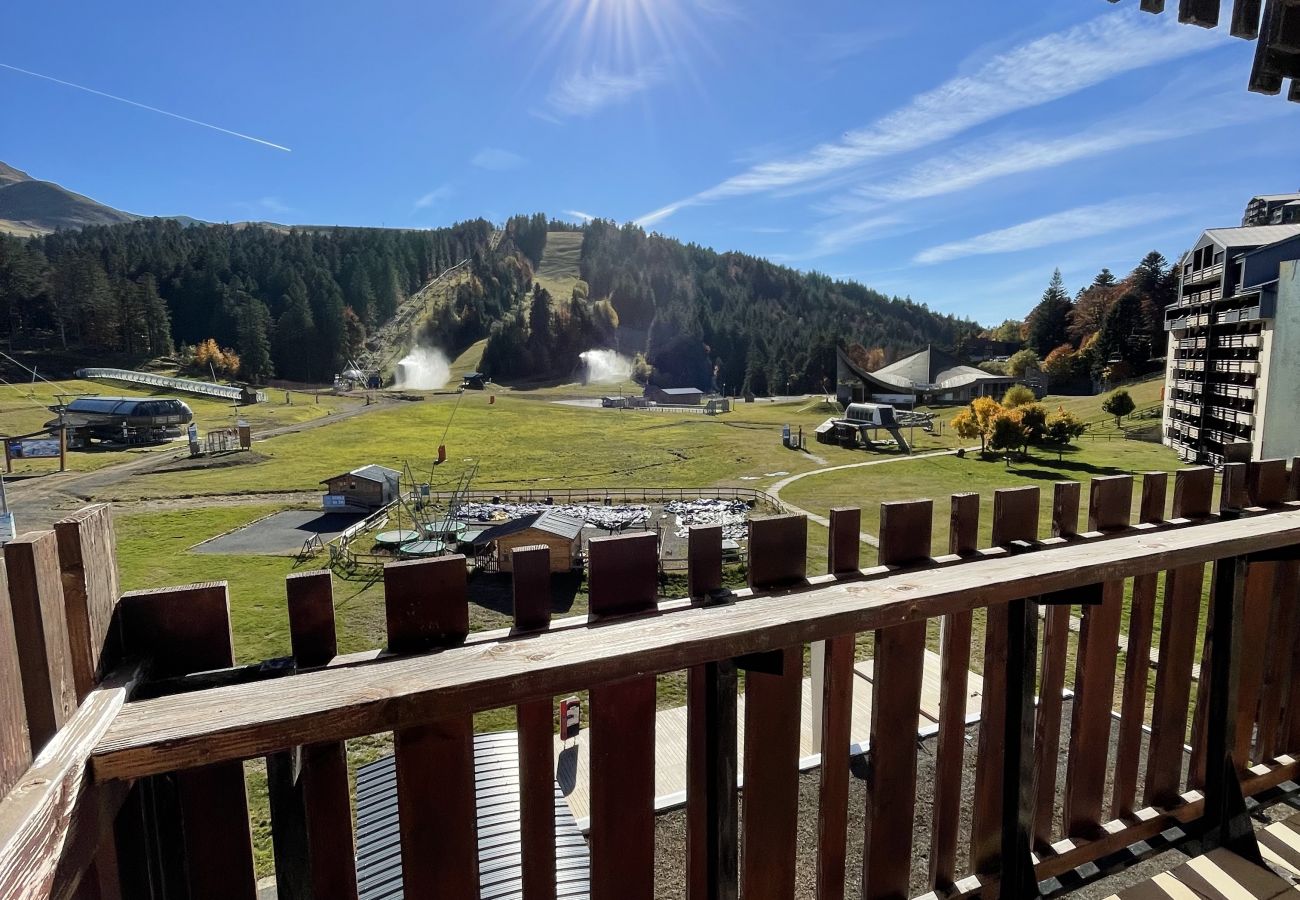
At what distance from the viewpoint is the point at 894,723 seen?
1.92 meters

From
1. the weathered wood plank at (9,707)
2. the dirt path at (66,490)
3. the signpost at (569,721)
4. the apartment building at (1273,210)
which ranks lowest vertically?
the dirt path at (66,490)

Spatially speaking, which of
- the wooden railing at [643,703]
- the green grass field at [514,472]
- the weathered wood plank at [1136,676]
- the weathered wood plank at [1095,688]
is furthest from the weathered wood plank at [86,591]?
the green grass field at [514,472]

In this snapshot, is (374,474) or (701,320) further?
(701,320)

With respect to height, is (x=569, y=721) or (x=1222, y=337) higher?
(x=1222, y=337)

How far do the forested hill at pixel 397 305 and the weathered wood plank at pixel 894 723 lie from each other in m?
85.6

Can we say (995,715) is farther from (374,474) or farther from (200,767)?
(374,474)

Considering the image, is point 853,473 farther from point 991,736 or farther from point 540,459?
→ point 991,736

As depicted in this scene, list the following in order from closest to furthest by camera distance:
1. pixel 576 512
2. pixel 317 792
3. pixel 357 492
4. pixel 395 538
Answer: pixel 317 792 < pixel 395 538 < pixel 576 512 < pixel 357 492

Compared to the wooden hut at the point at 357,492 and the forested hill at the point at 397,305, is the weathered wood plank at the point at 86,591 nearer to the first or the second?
the wooden hut at the point at 357,492

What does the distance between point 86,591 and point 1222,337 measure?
4172cm

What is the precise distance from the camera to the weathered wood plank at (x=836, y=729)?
1829mm

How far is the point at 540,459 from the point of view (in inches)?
1687

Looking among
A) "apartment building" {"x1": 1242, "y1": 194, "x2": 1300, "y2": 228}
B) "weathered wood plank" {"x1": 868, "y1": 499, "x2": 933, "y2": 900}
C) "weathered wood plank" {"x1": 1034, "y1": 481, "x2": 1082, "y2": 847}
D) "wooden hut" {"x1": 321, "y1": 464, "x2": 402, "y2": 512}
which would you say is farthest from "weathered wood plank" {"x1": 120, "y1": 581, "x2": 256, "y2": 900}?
"apartment building" {"x1": 1242, "y1": 194, "x2": 1300, "y2": 228}

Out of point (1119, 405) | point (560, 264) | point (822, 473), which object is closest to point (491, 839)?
point (822, 473)
